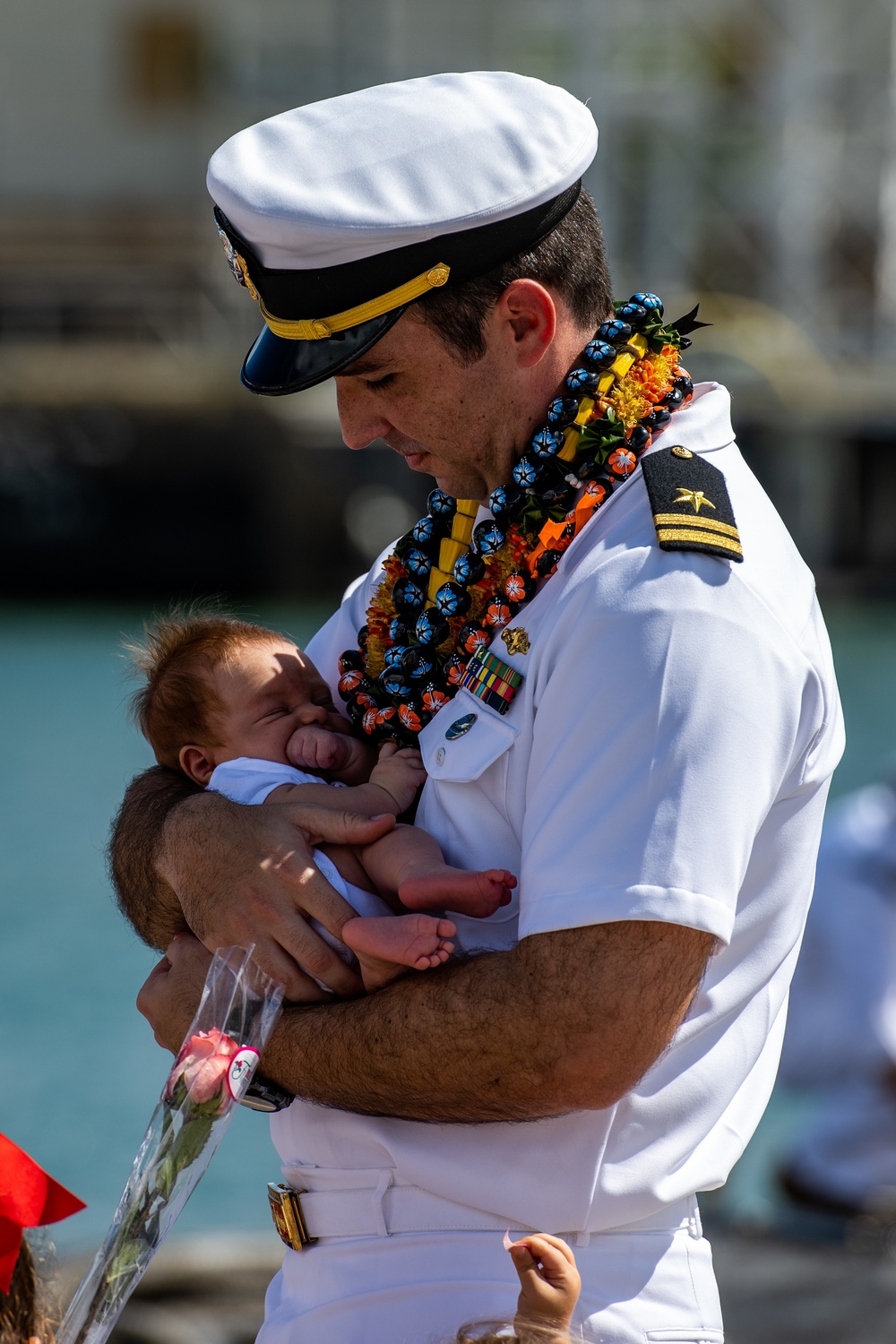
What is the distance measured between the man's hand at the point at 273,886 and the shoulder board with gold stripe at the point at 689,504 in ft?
1.93

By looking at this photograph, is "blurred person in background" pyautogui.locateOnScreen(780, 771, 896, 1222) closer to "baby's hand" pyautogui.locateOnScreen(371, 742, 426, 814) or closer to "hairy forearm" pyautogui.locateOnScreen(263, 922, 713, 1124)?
"baby's hand" pyautogui.locateOnScreen(371, 742, 426, 814)

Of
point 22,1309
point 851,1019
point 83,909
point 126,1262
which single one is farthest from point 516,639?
point 83,909

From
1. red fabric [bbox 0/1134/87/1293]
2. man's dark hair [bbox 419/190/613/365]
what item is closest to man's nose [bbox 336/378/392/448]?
man's dark hair [bbox 419/190/613/365]

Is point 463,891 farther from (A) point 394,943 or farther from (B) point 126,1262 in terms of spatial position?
(B) point 126,1262

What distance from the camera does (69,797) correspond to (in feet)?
52.0

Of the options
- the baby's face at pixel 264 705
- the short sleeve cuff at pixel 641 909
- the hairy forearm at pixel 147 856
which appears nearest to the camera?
the short sleeve cuff at pixel 641 909

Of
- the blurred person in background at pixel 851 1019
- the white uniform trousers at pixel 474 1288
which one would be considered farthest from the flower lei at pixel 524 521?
the blurred person in background at pixel 851 1019

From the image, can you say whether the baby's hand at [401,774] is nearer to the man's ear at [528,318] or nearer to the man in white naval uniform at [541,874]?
the man in white naval uniform at [541,874]

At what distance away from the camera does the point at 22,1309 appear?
238cm

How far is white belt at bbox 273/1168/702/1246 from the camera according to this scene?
6.98 feet

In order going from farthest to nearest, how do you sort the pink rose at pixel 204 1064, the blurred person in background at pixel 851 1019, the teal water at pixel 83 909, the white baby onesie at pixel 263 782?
the teal water at pixel 83 909 < the blurred person in background at pixel 851 1019 < the white baby onesie at pixel 263 782 < the pink rose at pixel 204 1064

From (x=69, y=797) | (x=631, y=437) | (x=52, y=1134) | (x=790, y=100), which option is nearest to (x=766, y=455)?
(x=790, y=100)

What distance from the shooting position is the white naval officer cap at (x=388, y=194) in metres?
2.14

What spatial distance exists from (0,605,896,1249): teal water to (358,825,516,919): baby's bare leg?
1.01 m
